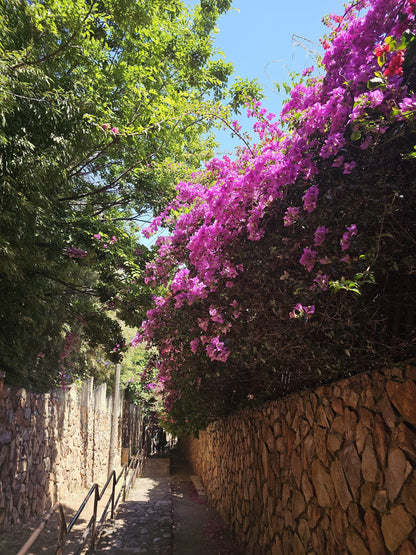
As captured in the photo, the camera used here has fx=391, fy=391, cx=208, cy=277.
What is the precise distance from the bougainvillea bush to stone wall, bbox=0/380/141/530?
4.29 metres

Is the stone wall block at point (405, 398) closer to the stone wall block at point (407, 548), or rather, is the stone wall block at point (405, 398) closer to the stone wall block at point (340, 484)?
the stone wall block at point (407, 548)

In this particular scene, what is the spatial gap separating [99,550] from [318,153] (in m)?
5.83

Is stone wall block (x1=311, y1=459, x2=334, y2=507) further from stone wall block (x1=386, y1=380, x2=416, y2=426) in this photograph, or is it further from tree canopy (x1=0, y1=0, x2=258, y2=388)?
tree canopy (x1=0, y1=0, x2=258, y2=388)

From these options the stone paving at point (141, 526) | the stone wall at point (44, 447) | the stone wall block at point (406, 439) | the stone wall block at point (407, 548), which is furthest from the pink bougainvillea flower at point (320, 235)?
the stone paving at point (141, 526)

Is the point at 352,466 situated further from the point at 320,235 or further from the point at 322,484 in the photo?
the point at 320,235

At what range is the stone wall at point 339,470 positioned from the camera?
2014 millimetres

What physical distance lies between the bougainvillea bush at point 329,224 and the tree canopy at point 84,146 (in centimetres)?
163

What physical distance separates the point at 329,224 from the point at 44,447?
7.47 m

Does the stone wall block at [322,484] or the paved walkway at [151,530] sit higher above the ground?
the stone wall block at [322,484]

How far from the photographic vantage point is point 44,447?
24.5ft

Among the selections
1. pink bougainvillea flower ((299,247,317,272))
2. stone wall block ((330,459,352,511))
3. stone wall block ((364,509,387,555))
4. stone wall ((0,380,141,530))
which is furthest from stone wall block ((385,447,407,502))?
stone wall ((0,380,141,530))

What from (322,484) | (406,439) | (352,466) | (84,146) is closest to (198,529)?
(322,484)

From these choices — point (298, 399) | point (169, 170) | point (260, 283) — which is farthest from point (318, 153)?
point (169, 170)

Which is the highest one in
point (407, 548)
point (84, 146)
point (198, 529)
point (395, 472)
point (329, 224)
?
point (84, 146)
